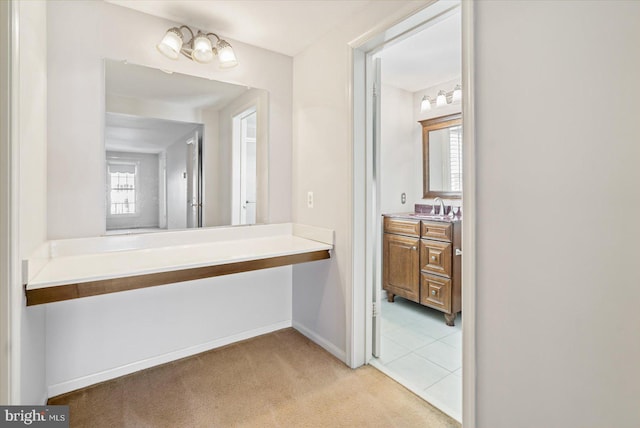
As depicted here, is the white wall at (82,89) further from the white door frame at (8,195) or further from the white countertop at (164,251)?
the white door frame at (8,195)

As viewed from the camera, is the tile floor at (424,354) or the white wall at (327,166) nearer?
the tile floor at (424,354)

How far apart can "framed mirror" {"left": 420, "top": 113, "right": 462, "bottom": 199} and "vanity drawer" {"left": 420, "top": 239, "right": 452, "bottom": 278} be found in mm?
783

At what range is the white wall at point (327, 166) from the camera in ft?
6.77

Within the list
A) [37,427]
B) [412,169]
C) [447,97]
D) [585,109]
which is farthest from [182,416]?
[447,97]

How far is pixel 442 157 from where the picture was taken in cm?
350

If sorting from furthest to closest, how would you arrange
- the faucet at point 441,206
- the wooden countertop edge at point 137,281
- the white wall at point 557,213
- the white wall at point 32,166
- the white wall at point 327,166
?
the faucet at point 441,206
the white wall at point 327,166
the wooden countertop edge at point 137,281
the white wall at point 32,166
the white wall at point 557,213

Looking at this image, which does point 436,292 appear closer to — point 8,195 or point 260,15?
point 260,15

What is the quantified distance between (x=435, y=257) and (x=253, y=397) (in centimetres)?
186

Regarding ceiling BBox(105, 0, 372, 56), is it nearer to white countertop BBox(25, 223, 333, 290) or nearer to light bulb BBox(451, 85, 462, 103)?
white countertop BBox(25, 223, 333, 290)

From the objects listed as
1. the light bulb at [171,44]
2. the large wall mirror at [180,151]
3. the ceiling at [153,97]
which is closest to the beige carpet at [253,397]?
the large wall mirror at [180,151]

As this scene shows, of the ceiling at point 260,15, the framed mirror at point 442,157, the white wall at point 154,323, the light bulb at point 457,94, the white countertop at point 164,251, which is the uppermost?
the ceiling at point 260,15

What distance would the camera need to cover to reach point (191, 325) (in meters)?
2.24

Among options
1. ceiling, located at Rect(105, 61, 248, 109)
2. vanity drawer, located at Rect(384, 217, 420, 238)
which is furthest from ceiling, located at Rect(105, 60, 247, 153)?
vanity drawer, located at Rect(384, 217, 420, 238)

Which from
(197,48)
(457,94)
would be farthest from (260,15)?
(457,94)
